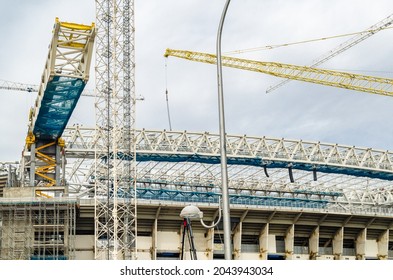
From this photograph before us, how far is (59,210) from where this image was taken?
234 feet

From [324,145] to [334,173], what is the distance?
6.10 metres

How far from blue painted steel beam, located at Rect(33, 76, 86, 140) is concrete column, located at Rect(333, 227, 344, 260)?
42.7 m

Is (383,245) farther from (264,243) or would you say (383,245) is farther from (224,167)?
(224,167)

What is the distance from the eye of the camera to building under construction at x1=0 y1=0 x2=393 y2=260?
70688mm

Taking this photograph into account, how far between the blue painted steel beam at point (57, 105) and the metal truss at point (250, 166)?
1630 cm

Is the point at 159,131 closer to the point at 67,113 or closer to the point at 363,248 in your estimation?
the point at 67,113

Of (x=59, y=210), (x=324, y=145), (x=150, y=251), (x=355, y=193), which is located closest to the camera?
(x=59, y=210)

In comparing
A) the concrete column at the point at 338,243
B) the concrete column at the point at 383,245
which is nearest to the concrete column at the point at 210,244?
the concrete column at the point at 338,243

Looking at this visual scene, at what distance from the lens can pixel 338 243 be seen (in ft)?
282

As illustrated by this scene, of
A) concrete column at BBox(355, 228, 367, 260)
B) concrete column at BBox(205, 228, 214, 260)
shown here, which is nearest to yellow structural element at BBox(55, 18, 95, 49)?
concrete column at BBox(205, 228, 214, 260)

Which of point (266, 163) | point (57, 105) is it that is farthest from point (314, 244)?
point (57, 105)

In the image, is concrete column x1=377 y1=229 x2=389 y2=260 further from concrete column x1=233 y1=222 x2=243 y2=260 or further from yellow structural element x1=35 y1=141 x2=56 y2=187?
yellow structural element x1=35 y1=141 x2=56 y2=187

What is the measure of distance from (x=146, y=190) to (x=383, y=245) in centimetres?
3847

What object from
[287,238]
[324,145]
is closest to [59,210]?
[287,238]
